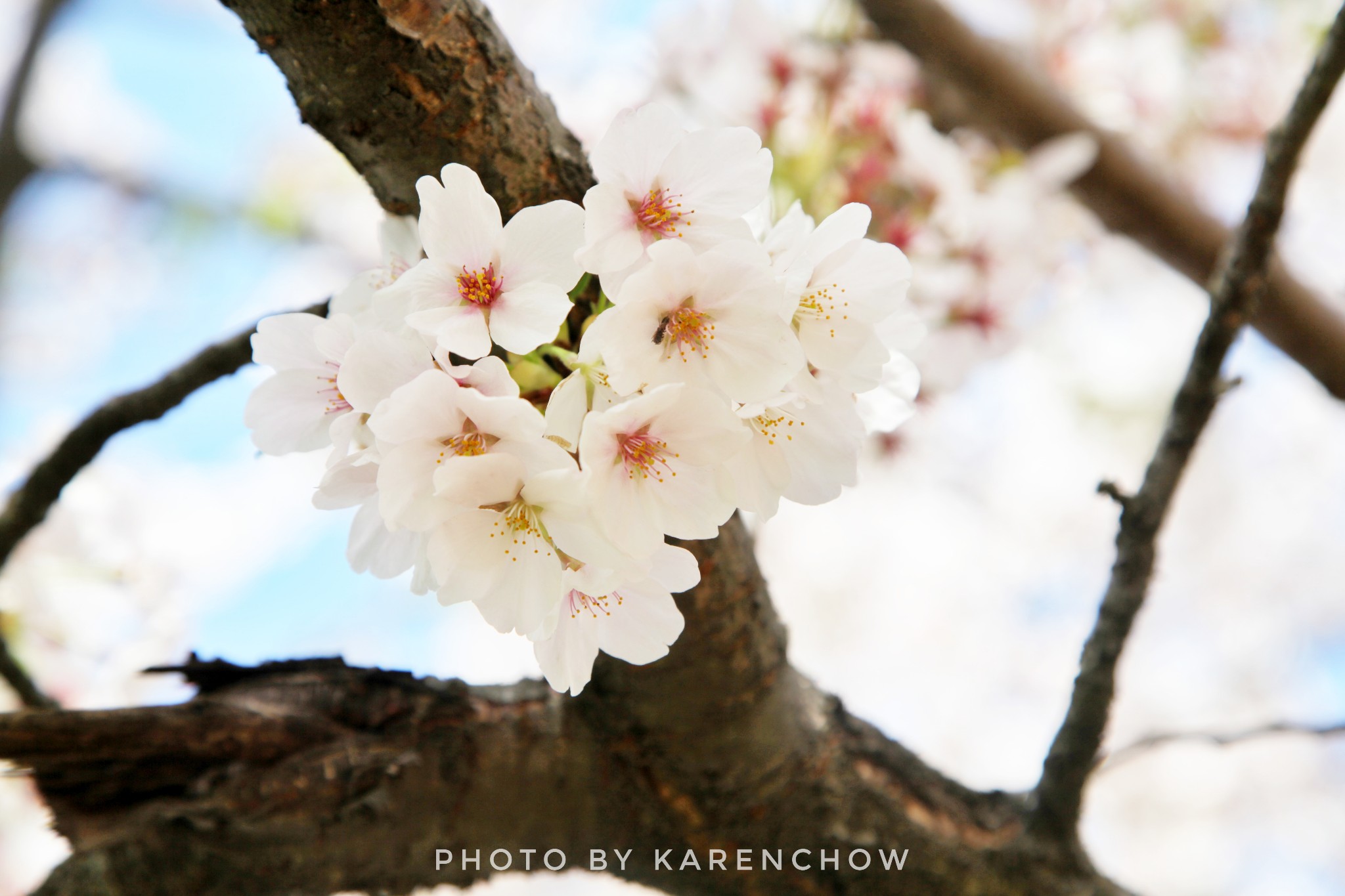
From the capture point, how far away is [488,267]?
418 millimetres

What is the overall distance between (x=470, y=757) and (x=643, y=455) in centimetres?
37

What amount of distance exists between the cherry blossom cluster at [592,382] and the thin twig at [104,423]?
222 mm

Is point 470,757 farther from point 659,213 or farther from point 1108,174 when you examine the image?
point 1108,174

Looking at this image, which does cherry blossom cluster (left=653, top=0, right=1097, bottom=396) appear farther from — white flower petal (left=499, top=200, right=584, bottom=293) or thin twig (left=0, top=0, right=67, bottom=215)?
thin twig (left=0, top=0, right=67, bottom=215)

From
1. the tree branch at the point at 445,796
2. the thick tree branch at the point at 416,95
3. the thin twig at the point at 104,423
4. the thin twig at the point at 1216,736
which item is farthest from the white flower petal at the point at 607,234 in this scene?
the thin twig at the point at 1216,736

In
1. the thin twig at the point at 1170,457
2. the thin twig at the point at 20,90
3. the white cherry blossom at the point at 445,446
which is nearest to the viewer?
the white cherry blossom at the point at 445,446

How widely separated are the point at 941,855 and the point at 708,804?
199 mm

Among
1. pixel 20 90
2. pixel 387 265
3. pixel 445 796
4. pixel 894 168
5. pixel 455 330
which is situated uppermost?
pixel 20 90

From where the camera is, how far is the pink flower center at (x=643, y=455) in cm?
40

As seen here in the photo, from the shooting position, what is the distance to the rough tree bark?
47 centimetres

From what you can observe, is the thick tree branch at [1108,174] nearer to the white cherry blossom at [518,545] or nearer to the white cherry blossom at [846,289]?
the white cherry blossom at [846,289]

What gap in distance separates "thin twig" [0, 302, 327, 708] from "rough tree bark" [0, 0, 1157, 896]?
191 mm

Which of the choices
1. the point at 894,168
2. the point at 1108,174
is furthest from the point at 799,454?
the point at 1108,174

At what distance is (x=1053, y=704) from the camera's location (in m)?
3.36
